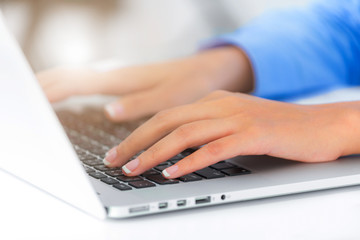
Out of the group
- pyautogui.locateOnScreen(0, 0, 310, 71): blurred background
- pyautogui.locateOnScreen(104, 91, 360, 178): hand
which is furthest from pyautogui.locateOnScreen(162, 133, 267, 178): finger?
pyautogui.locateOnScreen(0, 0, 310, 71): blurred background

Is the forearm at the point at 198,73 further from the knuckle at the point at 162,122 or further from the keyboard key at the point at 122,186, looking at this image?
the keyboard key at the point at 122,186

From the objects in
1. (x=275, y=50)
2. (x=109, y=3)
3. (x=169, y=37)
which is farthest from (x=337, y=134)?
(x=109, y=3)

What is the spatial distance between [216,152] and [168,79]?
44 centimetres

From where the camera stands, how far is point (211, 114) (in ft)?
1.89

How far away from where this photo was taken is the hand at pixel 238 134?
0.52 m

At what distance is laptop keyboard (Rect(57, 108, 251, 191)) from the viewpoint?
19.6 inches

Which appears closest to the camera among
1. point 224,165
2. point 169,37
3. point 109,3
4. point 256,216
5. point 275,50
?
point 256,216

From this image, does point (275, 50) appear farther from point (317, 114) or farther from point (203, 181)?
point (203, 181)

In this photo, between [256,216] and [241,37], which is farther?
[241,37]

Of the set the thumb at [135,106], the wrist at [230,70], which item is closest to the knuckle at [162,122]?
the thumb at [135,106]

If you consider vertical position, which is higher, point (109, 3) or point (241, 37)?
point (109, 3)

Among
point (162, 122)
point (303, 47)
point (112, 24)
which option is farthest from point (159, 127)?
point (112, 24)

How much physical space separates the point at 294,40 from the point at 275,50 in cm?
7

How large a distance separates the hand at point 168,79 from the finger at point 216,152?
39 centimetres
